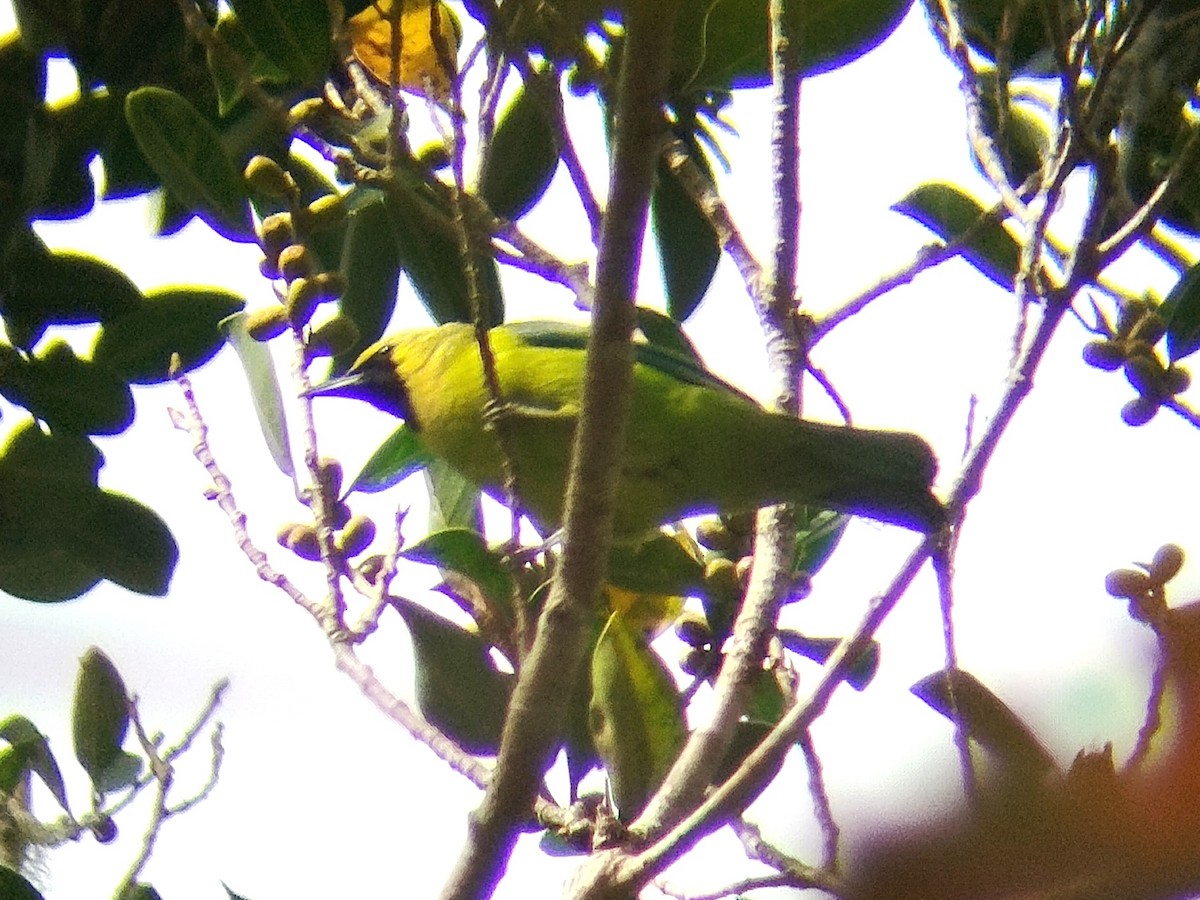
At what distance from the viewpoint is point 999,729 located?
1.48 feet

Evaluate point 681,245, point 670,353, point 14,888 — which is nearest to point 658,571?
point 670,353

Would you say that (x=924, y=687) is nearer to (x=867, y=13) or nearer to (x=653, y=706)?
(x=653, y=706)

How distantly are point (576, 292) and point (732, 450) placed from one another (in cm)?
60

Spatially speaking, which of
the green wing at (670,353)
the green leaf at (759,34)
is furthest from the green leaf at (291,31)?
the green wing at (670,353)

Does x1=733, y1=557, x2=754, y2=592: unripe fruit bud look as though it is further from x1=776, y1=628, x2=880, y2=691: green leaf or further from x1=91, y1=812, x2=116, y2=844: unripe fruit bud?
x1=91, y1=812, x2=116, y2=844: unripe fruit bud

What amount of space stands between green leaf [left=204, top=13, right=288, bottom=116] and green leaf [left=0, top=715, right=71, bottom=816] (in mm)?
1315

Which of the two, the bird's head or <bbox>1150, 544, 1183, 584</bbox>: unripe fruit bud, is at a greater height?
the bird's head

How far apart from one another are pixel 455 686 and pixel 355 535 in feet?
1.05

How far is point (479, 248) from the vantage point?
2.16 metres

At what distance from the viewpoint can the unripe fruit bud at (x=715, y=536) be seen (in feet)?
8.77

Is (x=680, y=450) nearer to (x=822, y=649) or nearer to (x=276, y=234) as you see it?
(x=822, y=649)

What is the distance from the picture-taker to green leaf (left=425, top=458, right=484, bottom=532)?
9.20ft

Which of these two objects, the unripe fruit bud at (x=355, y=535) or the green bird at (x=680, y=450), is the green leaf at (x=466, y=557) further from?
the green bird at (x=680, y=450)

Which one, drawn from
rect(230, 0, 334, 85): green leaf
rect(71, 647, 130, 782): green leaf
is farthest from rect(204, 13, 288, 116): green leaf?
rect(71, 647, 130, 782): green leaf
